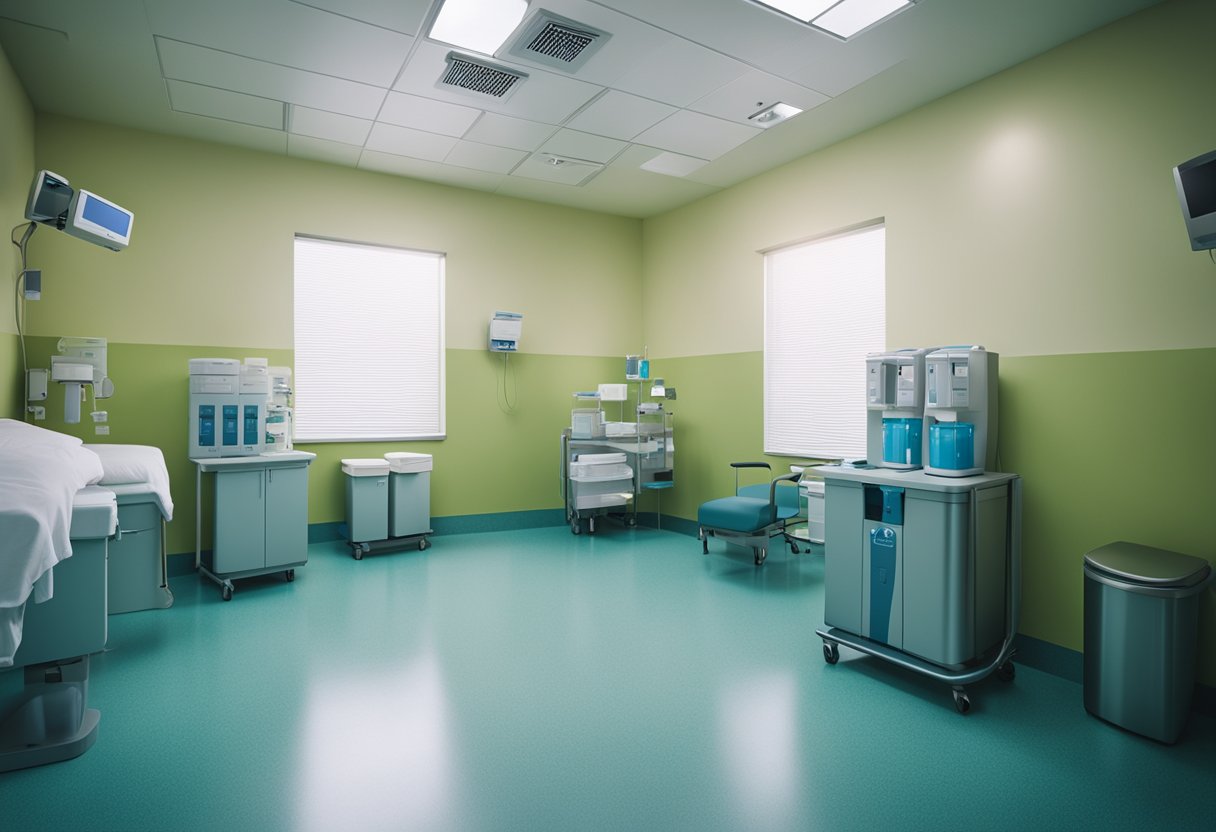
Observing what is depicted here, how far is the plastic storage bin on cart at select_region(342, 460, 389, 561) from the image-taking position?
555 cm

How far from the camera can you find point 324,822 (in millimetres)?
2121

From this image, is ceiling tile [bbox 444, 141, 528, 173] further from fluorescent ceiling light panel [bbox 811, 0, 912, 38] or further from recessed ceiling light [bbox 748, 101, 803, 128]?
fluorescent ceiling light panel [bbox 811, 0, 912, 38]


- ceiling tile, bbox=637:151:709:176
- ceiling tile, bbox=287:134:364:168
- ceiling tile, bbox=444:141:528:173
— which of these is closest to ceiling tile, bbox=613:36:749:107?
Result: ceiling tile, bbox=637:151:709:176

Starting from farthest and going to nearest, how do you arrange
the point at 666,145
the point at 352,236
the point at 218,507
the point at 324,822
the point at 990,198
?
the point at 352,236
the point at 666,145
the point at 218,507
the point at 990,198
the point at 324,822

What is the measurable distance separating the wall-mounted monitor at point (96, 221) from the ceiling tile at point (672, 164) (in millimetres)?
3882

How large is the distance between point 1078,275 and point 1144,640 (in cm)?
192

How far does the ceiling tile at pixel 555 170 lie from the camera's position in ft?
18.9

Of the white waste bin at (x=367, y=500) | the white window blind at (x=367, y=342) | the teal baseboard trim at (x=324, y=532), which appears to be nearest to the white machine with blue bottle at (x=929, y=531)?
the white waste bin at (x=367, y=500)

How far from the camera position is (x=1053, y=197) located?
3.67 meters

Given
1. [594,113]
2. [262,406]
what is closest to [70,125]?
[262,406]

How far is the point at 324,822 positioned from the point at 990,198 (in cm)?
463

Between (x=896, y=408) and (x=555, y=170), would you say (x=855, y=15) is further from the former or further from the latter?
(x=555, y=170)

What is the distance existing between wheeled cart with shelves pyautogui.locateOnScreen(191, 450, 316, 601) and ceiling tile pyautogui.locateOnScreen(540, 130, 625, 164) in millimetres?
3157

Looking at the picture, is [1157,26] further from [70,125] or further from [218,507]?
[70,125]
